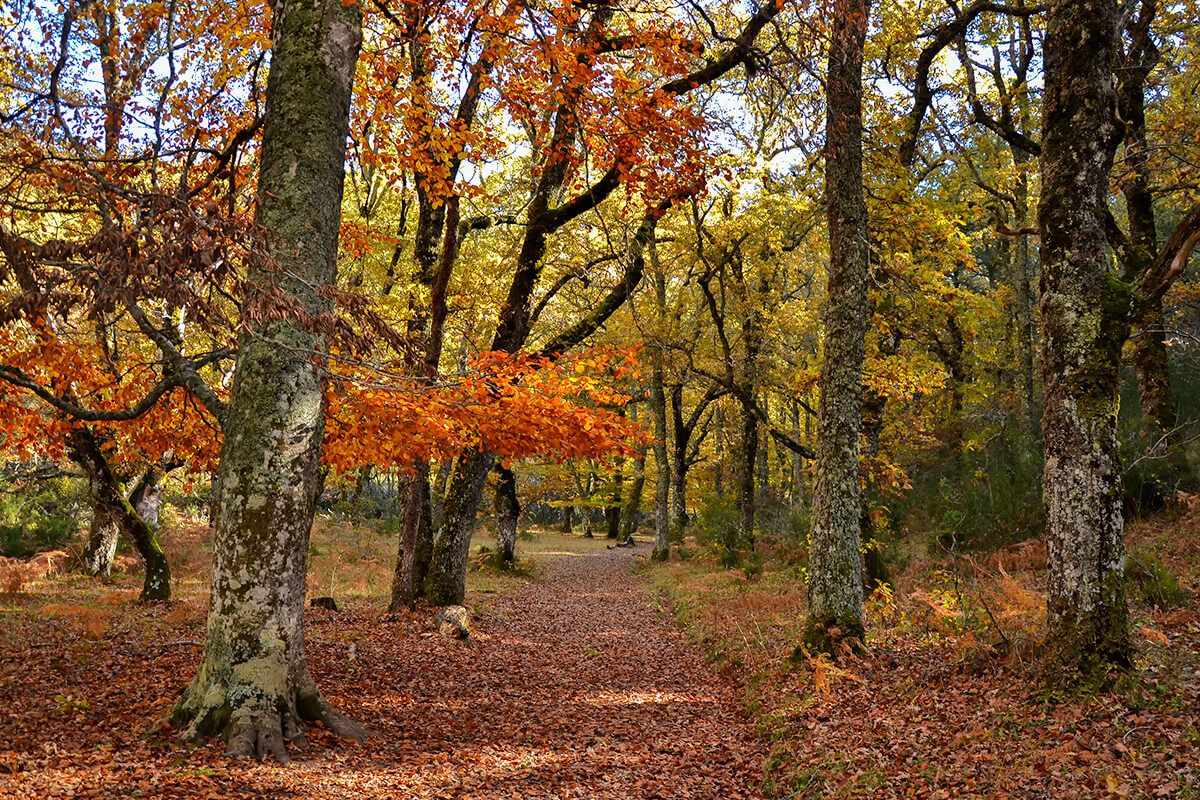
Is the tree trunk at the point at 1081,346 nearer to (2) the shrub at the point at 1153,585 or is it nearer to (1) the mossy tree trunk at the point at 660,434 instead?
(2) the shrub at the point at 1153,585

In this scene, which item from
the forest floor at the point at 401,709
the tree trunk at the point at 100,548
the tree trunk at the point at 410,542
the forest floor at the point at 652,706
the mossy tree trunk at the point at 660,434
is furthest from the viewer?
the mossy tree trunk at the point at 660,434

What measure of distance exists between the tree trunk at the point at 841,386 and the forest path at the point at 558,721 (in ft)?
5.66

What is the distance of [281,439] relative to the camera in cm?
572

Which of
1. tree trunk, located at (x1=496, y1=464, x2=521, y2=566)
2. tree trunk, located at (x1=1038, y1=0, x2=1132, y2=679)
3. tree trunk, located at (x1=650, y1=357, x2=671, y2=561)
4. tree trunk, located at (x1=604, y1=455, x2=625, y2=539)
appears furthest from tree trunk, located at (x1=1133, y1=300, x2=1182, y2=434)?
tree trunk, located at (x1=604, y1=455, x2=625, y2=539)

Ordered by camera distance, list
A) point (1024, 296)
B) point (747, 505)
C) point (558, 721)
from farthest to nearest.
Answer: point (747, 505) < point (1024, 296) < point (558, 721)

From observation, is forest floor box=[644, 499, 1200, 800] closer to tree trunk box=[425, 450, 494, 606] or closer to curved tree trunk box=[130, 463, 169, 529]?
tree trunk box=[425, 450, 494, 606]

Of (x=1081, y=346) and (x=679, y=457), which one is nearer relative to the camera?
(x=1081, y=346)

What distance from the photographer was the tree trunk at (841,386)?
8.77 m

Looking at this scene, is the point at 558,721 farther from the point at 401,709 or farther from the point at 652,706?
the point at 401,709

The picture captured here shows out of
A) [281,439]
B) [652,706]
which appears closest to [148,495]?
[281,439]

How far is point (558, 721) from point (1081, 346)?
6.12m

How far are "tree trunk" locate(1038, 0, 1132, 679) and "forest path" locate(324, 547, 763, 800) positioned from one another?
3057 millimetres

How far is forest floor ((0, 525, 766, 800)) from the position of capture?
16.6ft

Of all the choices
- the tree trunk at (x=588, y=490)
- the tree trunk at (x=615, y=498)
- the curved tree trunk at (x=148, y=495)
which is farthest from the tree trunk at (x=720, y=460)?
the curved tree trunk at (x=148, y=495)
